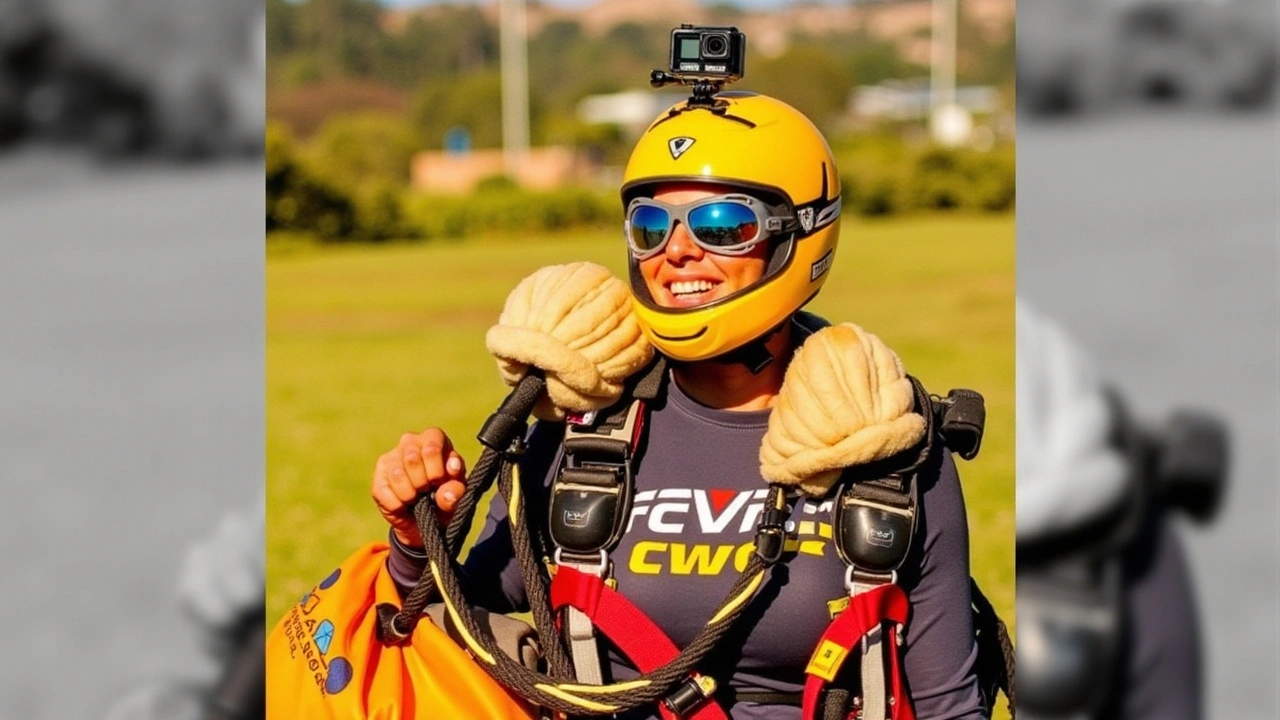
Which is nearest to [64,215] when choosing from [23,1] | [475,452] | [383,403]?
[23,1]

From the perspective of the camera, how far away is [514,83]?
165ft

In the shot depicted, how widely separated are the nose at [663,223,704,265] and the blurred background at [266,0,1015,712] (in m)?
0.62

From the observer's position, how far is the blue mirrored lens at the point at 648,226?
101 inches

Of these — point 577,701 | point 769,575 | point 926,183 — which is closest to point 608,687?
point 577,701

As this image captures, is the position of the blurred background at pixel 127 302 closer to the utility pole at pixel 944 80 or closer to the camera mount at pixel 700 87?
the camera mount at pixel 700 87

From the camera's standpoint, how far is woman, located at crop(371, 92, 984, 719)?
2.57 metres

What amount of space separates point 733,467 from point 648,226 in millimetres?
484

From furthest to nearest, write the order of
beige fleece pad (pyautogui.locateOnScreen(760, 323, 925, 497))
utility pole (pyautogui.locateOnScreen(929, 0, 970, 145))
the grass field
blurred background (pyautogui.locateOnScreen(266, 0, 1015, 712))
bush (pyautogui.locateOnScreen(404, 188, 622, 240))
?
utility pole (pyautogui.locateOnScreen(929, 0, 970, 145)), bush (pyautogui.locateOnScreen(404, 188, 622, 240)), blurred background (pyautogui.locateOnScreen(266, 0, 1015, 712)), the grass field, beige fleece pad (pyautogui.locateOnScreen(760, 323, 925, 497))

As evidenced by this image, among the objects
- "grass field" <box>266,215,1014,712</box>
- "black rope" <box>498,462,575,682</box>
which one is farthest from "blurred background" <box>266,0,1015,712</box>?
"black rope" <box>498,462,575,682</box>

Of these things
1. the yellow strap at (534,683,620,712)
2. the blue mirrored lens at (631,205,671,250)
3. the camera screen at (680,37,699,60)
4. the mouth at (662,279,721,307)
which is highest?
the camera screen at (680,37,699,60)

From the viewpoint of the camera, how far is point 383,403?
13.3 metres

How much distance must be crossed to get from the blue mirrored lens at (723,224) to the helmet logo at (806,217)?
0.35 ft

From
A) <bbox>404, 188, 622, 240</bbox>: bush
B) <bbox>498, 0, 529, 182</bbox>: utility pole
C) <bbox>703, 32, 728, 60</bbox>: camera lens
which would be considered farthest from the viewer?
<bbox>498, 0, 529, 182</bbox>: utility pole

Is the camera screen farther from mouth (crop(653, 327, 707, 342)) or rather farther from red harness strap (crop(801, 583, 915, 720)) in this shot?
red harness strap (crop(801, 583, 915, 720))
